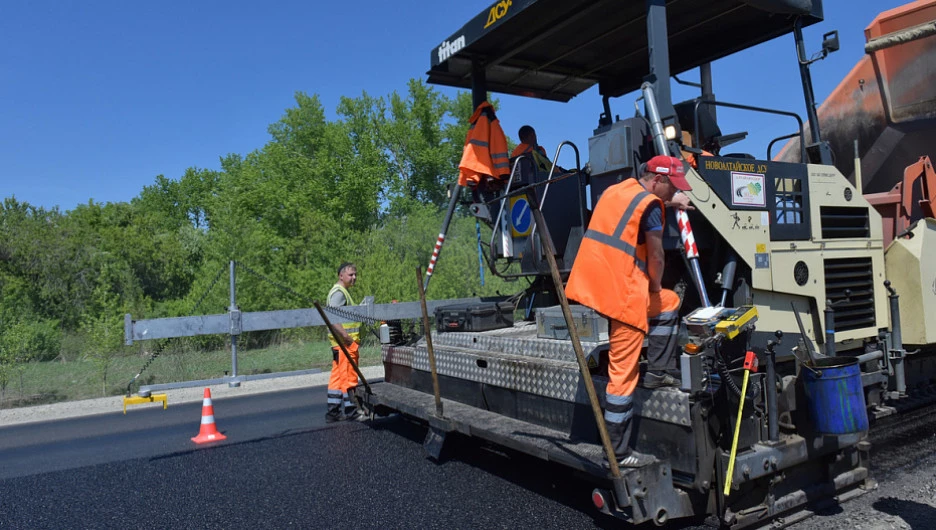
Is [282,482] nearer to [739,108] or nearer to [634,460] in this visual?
[634,460]

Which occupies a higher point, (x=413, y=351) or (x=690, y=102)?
(x=690, y=102)

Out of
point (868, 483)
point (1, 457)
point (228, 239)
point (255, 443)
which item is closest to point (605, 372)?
point (868, 483)

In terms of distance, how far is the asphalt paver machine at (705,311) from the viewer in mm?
3053

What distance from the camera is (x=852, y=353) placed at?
4.32 meters

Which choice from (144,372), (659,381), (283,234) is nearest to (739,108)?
(659,381)

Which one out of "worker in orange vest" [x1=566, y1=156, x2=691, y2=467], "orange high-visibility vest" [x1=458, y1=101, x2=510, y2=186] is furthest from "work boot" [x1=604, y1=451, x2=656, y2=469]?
"orange high-visibility vest" [x1=458, y1=101, x2=510, y2=186]

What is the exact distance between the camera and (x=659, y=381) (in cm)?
325

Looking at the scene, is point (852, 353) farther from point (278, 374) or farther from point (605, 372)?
point (278, 374)

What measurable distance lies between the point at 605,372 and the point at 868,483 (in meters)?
1.66

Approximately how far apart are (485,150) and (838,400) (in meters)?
3.21

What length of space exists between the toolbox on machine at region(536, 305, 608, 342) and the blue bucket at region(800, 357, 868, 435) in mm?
1105

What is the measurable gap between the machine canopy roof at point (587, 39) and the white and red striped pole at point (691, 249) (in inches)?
60.9

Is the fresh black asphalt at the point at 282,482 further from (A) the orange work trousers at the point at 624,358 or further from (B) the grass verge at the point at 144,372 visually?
(B) the grass verge at the point at 144,372

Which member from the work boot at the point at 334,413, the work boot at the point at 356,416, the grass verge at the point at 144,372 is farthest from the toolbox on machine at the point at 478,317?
the grass verge at the point at 144,372
